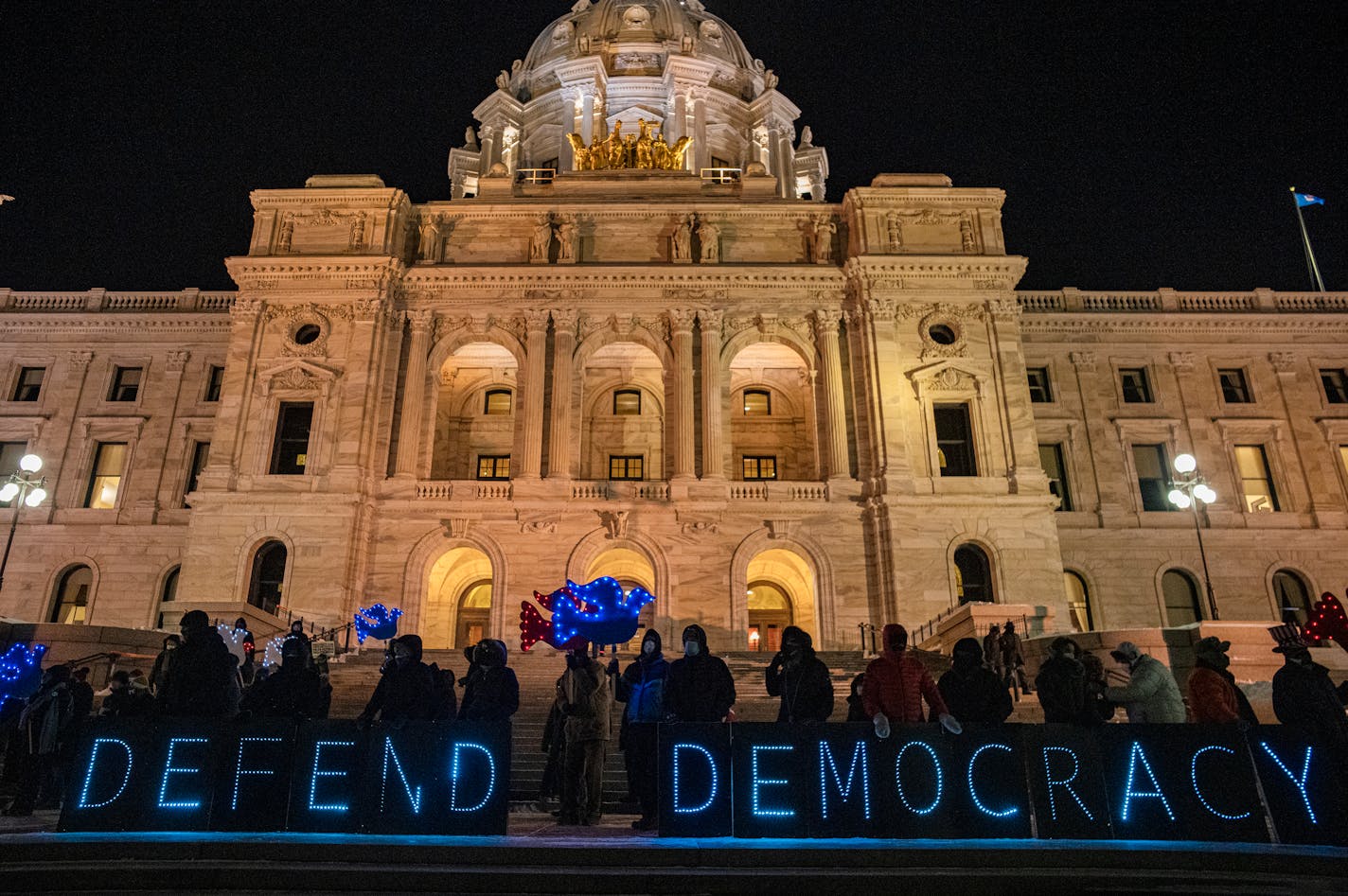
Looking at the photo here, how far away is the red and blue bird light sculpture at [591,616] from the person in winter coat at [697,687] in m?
9.83

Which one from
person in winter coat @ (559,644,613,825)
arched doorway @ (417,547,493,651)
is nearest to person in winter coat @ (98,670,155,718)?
Result: person in winter coat @ (559,644,613,825)

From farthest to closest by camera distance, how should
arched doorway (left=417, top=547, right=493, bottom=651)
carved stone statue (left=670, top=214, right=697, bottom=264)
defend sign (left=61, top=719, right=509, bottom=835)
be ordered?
carved stone statue (left=670, top=214, right=697, bottom=264) → arched doorway (left=417, top=547, right=493, bottom=651) → defend sign (left=61, top=719, right=509, bottom=835)

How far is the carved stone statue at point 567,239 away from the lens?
3385cm

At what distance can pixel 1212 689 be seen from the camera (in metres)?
9.29

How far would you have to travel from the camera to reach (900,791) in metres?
8.51

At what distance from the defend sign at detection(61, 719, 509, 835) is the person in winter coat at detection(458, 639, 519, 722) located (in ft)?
3.73

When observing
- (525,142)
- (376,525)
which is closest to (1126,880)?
(376,525)

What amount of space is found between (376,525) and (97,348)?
19.1 m

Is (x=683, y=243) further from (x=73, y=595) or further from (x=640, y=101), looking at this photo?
(x=73, y=595)

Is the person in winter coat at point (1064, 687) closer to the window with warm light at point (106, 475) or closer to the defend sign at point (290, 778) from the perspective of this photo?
the defend sign at point (290, 778)

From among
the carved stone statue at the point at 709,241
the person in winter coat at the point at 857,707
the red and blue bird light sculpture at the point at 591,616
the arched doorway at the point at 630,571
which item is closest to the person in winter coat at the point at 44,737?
the red and blue bird light sculpture at the point at 591,616

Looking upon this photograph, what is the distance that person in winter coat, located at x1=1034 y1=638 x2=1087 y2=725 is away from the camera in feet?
29.2

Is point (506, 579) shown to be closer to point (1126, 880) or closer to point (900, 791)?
point (900, 791)

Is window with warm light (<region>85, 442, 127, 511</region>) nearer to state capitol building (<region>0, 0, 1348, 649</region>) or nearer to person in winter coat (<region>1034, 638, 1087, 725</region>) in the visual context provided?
state capitol building (<region>0, 0, 1348, 649</region>)
